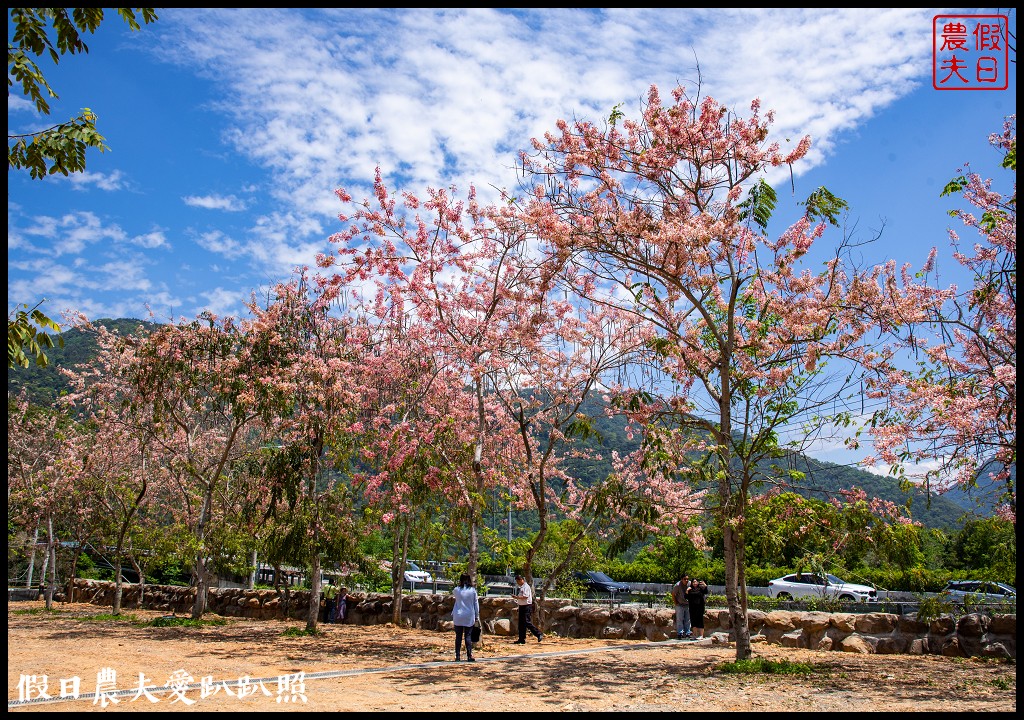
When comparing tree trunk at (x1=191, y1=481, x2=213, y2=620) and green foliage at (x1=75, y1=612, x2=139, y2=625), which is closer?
tree trunk at (x1=191, y1=481, x2=213, y2=620)

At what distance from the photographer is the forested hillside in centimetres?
1021

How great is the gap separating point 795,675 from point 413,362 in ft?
31.2

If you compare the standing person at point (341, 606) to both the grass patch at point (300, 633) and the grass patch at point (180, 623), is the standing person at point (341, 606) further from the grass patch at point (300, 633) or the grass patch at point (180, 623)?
the grass patch at point (300, 633)

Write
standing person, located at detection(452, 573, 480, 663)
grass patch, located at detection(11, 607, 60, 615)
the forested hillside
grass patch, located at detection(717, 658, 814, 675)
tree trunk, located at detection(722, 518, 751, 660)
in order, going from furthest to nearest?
grass patch, located at detection(11, 607, 60, 615), standing person, located at detection(452, 573, 480, 663), the forested hillside, tree trunk, located at detection(722, 518, 751, 660), grass patch, located at detection(717, 658, 814, 675)

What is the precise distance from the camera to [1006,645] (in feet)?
35.6

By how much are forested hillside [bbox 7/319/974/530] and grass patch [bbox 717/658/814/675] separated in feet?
7.46

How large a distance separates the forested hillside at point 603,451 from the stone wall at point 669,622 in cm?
281

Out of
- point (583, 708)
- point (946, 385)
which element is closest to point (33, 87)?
point (583, 708)

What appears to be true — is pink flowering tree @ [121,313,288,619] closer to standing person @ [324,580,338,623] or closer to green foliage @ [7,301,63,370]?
standing person @ [324,580,338,623]

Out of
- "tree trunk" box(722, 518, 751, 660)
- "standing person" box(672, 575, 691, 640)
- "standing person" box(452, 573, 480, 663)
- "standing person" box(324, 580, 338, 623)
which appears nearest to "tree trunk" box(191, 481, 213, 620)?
"standing person" box(324, 580, 338, 623)

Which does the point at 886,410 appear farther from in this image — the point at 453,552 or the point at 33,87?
the point at 453,552

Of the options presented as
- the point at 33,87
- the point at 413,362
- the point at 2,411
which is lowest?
the point at 2,411

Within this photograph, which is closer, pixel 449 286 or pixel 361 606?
pixel 449 286

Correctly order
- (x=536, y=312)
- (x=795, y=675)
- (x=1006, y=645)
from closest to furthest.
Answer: (x=795, y=675) → (x=1006, y=645) → (x=536, y=312)
